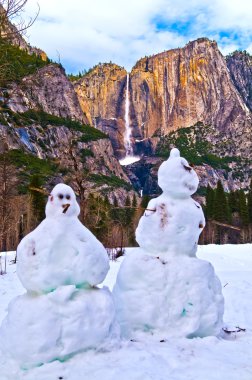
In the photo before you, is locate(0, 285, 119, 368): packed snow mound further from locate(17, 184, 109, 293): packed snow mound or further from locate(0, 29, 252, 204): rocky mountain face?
locate(0, 29, 252, 204): rocky mountain face

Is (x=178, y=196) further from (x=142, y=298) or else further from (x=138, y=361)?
(x=138, y=361)

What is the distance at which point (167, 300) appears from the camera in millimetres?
5547

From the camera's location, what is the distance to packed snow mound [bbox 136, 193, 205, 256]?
18.9ft

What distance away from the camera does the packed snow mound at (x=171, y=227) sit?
5750 mm

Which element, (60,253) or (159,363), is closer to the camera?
(159,363)

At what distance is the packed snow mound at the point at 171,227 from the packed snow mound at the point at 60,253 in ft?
3.71

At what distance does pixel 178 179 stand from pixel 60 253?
7.08 feet

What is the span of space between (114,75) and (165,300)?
18834 cm

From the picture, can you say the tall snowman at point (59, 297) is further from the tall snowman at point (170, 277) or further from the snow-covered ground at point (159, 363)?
the tall snowman at point (170, 277)

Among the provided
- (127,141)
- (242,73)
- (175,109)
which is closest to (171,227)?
(127,141)

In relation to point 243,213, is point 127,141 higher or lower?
higher

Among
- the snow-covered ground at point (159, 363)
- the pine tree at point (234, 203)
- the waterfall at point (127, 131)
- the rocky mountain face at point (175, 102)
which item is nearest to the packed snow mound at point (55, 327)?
the snow-covered ground at point (159, 363)

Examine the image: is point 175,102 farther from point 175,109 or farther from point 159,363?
point 159,363

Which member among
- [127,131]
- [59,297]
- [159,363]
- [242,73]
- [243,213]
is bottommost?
[159,363]
